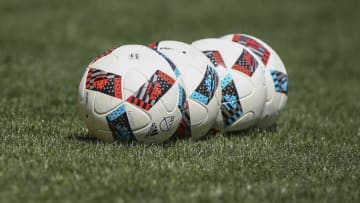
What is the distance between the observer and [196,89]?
27.2 feet

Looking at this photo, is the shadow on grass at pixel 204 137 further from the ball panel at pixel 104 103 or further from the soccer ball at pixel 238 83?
the ball panel at pixel 104 103

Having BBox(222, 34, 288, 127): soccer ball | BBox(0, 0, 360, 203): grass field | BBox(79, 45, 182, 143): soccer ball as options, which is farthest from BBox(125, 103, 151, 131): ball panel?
BBox(222, 34, 288, 127): soccer ball

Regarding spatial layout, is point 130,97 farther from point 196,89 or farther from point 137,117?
point 196,89

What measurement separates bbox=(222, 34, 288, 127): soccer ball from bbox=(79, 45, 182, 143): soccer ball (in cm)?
186

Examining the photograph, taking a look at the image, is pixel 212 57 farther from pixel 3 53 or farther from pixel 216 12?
pixel 216 12

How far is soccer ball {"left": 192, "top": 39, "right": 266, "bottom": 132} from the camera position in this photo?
893 cm

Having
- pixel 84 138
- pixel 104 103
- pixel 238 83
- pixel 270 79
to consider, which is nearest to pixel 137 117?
pixel 104 103

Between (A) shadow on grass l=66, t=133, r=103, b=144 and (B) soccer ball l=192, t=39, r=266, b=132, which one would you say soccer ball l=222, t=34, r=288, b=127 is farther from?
(A) shadow on grass l=66, t=133, r=103, b=144

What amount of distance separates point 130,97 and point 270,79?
2.49 meters

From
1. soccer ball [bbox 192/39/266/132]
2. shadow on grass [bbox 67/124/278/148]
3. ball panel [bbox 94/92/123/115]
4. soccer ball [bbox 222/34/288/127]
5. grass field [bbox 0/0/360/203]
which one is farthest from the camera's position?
soccer ball [bbox 222/34/288/127]

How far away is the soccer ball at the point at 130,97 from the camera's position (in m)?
7.81

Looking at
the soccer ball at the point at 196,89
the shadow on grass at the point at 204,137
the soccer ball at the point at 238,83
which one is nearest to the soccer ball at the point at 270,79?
the shadow on grass at the point at 204,137

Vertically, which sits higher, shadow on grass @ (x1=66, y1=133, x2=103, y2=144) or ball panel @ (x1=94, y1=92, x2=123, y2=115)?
ball panel @ (x1=94, y1=92, x2=123, y2=115)

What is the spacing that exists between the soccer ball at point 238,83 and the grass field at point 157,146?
0.27 meters
